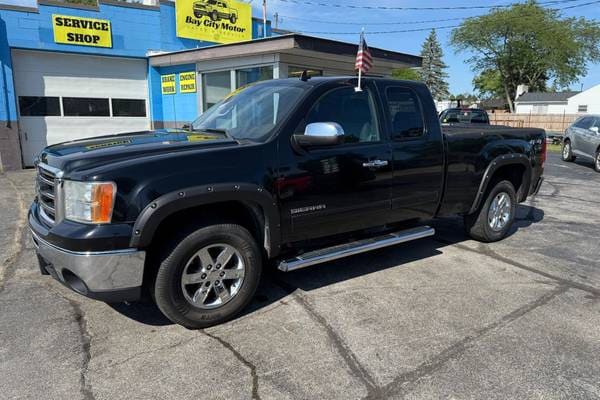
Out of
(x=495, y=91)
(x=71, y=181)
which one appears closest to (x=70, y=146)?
(x=71, y=181)

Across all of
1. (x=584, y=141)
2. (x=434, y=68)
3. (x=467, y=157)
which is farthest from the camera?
(x=434, y=68)

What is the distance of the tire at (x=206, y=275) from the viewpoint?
11.1 ft

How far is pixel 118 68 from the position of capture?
1391 centimetres

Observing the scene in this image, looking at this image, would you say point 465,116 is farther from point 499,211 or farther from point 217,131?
point 217,131

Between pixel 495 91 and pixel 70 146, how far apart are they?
79.6 m

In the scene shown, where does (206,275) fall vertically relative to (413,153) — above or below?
below

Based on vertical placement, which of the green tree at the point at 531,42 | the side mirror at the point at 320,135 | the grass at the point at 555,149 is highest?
the green tree at the point at 531,42

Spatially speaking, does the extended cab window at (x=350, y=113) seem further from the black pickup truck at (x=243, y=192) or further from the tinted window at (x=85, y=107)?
the tinted window at (x=85, y=107)

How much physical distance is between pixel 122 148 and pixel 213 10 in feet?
42.8

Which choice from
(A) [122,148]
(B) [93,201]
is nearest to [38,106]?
(A) [122,148]

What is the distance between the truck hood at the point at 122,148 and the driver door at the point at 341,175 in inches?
25.4

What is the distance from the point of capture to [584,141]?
50.2 feet

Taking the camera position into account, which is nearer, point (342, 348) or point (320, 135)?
point (342, 348)

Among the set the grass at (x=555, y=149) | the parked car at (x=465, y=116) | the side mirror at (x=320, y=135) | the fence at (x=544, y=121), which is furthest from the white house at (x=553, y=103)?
the side mirror at (x=320, y=135)
